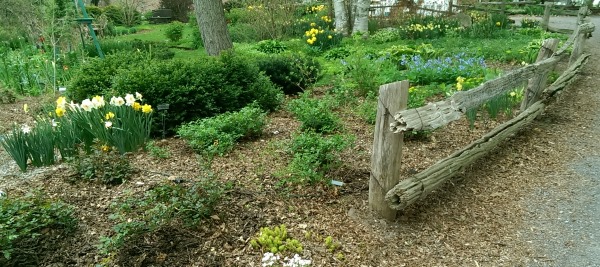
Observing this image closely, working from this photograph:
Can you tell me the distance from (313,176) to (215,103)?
2.06 meters

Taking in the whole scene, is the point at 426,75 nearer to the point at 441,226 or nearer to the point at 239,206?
the point at 441,226

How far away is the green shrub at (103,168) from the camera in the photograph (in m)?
3.65

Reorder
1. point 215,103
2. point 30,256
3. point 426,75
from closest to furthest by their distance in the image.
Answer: point 30,256 → point 215,103 → point 426,75

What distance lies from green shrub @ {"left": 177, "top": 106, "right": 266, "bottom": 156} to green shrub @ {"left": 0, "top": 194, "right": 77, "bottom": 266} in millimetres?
1517

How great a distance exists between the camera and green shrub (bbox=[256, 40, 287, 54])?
35.1ft

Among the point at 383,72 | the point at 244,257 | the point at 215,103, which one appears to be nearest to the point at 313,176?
the point at 244,257

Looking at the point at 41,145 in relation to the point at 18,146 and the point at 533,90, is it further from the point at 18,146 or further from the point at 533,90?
the point at 533,90

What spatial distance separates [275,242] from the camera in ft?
9.53

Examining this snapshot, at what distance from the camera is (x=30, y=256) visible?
8.71 feet

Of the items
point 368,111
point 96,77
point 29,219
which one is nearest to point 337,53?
point 368,111

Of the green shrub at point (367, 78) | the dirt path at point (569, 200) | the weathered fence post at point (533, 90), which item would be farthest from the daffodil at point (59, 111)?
the weathered fence post at point (533, 90)

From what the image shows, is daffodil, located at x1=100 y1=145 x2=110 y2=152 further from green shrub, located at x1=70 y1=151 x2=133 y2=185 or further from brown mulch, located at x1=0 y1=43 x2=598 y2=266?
brown mulch, located at x1=0 y1=43 x2=598 y2=266

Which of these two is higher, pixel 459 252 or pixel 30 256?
pixel 30 256

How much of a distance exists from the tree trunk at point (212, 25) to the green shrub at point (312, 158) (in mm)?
4684
